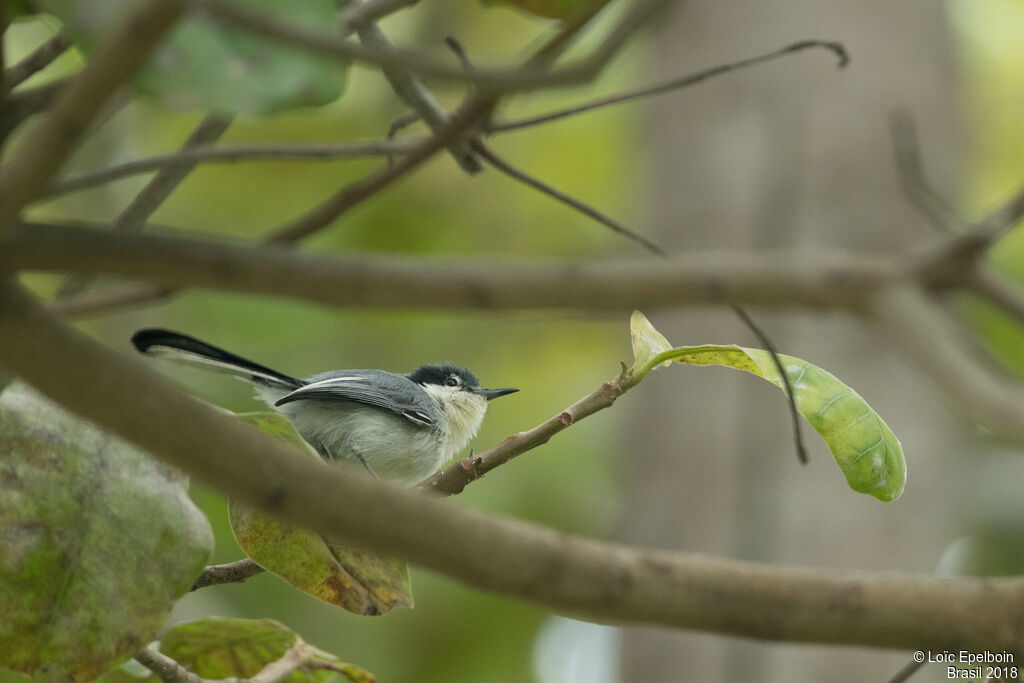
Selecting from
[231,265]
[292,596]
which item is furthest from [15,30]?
[231,265]

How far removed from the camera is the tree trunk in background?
4.37 metres

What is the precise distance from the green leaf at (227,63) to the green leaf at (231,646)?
3.42ft

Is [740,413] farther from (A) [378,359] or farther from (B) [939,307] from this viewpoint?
(B) [939,307]

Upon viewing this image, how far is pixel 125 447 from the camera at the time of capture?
54.1 inches

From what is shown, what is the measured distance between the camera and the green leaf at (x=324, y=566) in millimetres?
1491

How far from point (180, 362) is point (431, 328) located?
393 centimetres

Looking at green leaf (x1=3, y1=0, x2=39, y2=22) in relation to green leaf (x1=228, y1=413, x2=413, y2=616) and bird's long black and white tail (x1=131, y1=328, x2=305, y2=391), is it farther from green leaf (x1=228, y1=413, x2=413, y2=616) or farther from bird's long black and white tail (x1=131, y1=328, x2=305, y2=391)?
green leaf (x1=228, y1=413, x2=413, y2=616)

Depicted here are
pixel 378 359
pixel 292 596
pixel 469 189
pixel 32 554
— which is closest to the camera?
pixel 32 554

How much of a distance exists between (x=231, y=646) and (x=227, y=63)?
116cm

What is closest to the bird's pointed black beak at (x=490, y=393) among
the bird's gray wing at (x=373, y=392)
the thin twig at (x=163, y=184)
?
the bird's gray wing at (x=373, y=392)

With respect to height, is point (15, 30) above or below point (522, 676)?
above

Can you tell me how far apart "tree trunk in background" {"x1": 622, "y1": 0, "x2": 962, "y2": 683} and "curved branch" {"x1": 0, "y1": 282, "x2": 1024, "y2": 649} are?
12.0 ft

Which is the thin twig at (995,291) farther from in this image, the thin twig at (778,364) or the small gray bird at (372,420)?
the small gray bird at (372,420)
